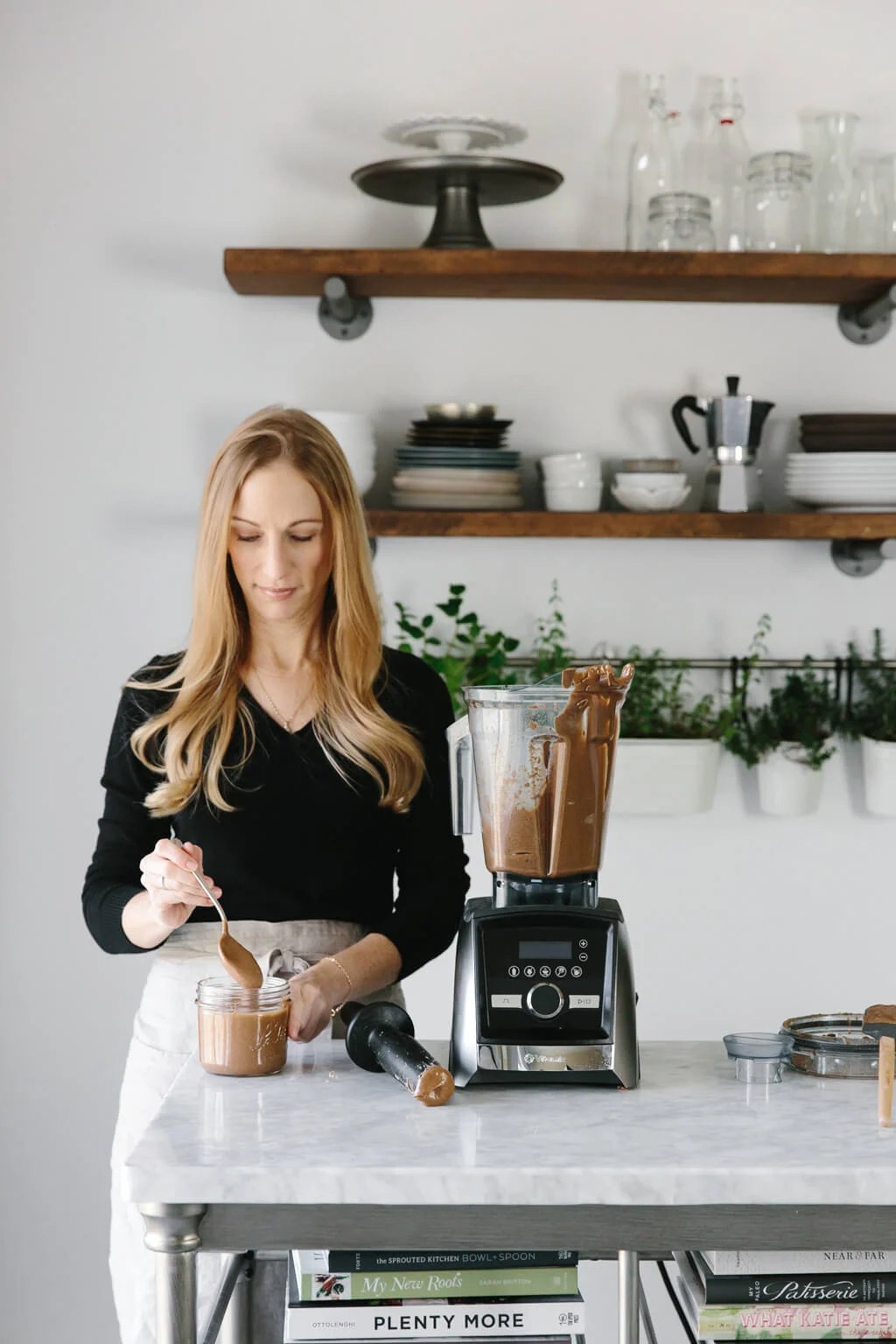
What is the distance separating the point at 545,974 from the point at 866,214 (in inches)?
71.1

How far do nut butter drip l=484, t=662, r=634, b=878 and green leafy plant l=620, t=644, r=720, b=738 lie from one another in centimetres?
116

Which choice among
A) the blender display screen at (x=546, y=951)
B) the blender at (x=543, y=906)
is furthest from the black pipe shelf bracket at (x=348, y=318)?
the blender display screen at (x=546, y=951)

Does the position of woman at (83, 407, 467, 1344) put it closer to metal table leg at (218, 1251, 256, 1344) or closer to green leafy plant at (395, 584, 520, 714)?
metal table leg at (218, 1251, 256, 1344)

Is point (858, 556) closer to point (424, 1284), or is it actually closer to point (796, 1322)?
point (796, 1322)

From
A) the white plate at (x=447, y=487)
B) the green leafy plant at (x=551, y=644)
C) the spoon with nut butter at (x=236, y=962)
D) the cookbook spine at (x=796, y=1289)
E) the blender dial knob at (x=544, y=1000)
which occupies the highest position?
the white plate at (x=447, y=487)

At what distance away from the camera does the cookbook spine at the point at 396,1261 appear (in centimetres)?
131

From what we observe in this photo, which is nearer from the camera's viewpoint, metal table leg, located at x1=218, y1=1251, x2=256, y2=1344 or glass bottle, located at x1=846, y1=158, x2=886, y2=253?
metal table leg, located at x1=218, y1=1251, x2=256, y2=1344

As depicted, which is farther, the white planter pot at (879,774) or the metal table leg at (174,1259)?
the white planter pot at (879,774)

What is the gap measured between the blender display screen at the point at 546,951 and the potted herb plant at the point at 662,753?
1.25m

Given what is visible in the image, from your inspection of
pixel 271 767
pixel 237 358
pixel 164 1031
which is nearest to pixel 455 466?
pixel 237 358

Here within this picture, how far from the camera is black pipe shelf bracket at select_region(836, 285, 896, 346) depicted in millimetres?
2752

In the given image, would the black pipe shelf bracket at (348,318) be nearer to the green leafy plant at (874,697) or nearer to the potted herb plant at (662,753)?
the potted herb plant at (662,753)

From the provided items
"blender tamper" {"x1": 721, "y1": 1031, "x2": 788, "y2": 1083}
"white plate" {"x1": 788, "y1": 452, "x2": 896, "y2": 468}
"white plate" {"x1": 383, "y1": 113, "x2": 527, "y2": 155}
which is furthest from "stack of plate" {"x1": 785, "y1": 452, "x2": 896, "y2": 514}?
"blender tamper" {"x1": 721, "y1": 1031, "x2": 788, "y2": 1083}

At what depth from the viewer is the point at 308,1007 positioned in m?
1.54
